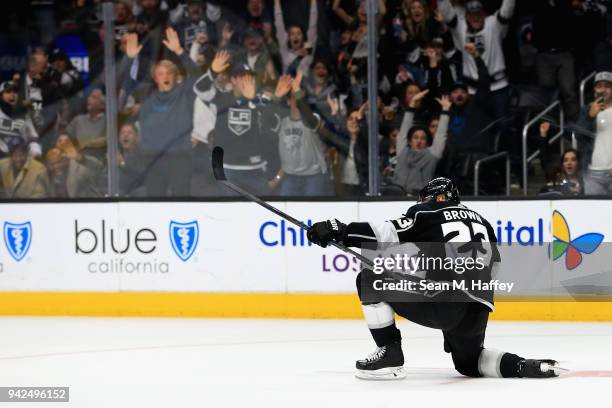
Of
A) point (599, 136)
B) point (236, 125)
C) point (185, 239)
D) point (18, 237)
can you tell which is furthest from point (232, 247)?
point (599, 136)

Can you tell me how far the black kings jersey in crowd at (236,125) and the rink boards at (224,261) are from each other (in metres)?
0.40

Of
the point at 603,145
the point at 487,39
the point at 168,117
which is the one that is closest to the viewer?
the point at 603,145

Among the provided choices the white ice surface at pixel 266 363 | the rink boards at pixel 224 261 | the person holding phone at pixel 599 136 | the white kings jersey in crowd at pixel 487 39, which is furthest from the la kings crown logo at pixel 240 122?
the person holding phone at pixel 599 136

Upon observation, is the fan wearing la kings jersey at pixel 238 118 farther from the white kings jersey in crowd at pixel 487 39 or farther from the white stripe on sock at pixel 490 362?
the white stripe on sock at pixel 490 362

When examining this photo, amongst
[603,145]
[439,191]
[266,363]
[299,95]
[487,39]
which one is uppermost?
[487,39]

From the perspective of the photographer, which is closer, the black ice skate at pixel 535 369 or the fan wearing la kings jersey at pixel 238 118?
the black ice skate at pixel 535 369

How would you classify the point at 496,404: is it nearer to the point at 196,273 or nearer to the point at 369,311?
the point at 369,311

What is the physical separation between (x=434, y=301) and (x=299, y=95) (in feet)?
11.9

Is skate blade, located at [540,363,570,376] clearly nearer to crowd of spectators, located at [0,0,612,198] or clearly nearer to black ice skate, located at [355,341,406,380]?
black ice skate, located at [355,341,406,380]

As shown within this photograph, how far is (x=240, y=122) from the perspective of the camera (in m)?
9.59

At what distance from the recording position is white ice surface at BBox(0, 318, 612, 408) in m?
5.84

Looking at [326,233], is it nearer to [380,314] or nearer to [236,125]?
[380,314]

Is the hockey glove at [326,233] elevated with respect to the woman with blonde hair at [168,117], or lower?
lower

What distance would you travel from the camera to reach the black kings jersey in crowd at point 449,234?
6203 mm
